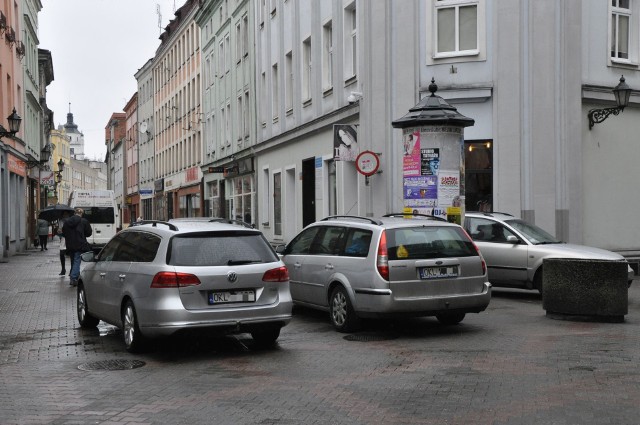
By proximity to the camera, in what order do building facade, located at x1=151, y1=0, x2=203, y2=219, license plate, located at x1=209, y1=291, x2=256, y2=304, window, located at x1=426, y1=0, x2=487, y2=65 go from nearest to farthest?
license plate, located at x1=209, y1=291, x2=256, y2=304, window, located at x1=426, y1=0, x2=487, y2=65, building facade, located at x1=151, y1=0, x2=203, y2=219

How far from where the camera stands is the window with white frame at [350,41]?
25.2 meters

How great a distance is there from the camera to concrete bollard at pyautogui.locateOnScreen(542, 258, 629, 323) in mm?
11945

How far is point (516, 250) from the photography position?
1583 cm

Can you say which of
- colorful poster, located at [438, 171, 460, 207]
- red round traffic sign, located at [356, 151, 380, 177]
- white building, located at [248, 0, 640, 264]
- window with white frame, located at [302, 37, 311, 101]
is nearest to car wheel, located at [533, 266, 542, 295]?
colorful poster, located at [438, 171, 460, 207]

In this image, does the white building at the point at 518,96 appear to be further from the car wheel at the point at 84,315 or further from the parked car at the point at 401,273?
the car wheel at the point at 84,315

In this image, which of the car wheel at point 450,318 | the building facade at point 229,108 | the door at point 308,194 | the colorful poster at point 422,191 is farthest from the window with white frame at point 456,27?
the building facade at point 229,108

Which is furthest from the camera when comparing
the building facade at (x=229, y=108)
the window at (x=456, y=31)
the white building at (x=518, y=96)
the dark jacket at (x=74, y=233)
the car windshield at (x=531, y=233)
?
the building facade at (x=229, y=108)

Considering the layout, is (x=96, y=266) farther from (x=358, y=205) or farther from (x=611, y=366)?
(x=358, y=205)

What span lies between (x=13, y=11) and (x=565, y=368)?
34569 millimetres

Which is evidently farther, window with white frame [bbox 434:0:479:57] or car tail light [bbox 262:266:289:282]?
window with white frame [bbox 434:0:479:57]

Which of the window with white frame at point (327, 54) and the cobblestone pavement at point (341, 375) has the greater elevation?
the window with white frame at point (327, 54)

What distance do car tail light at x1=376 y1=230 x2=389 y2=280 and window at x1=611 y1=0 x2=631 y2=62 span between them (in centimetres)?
1421

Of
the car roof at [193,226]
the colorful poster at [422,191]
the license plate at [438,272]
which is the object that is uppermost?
the colorful poster at [422,191]

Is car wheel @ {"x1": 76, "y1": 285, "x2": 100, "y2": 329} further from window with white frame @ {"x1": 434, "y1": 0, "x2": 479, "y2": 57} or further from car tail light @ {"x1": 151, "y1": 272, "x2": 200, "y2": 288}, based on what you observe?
window with white frame @ {"x1": 434, "y1": 0, "x2": 479, "y2": 57}
